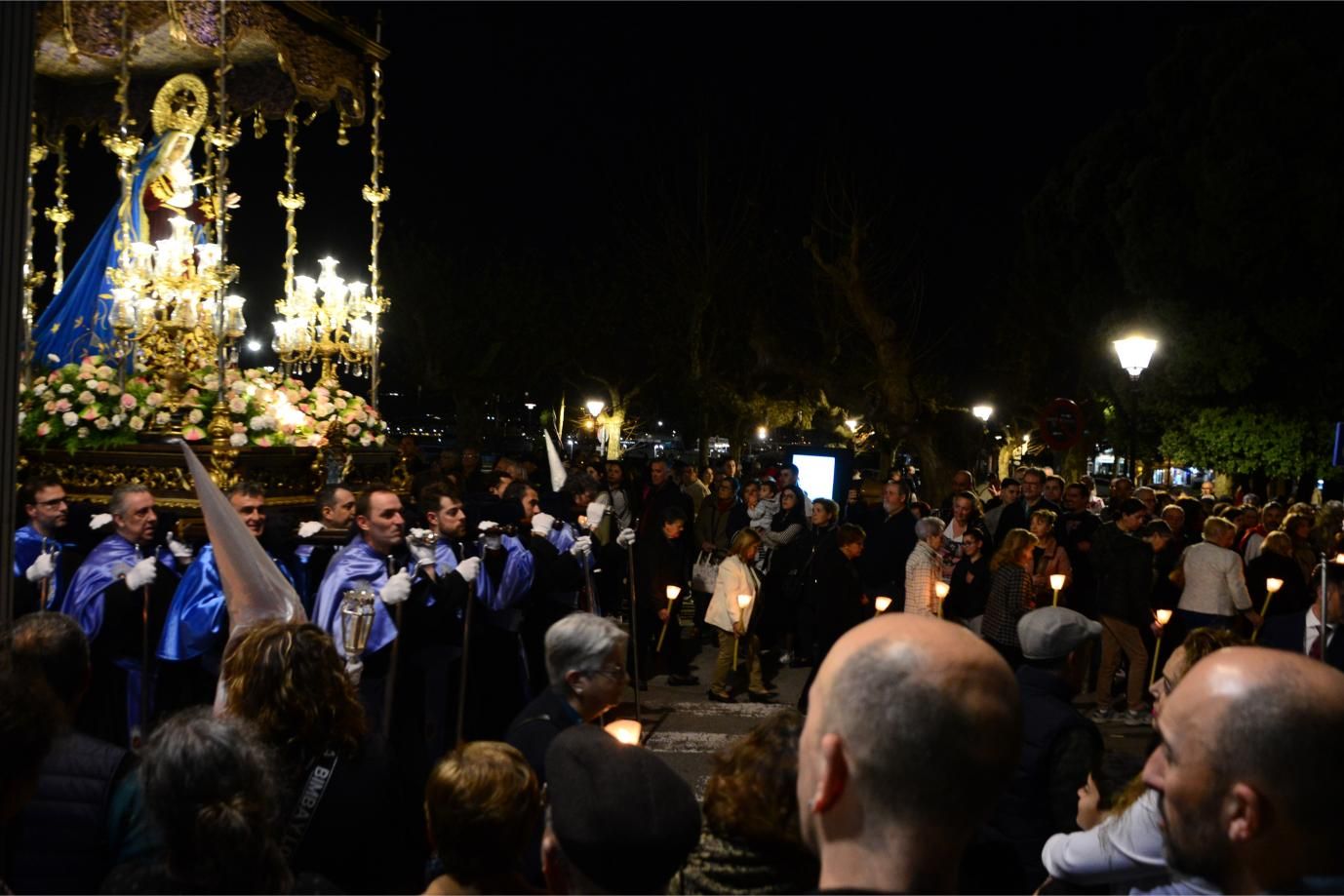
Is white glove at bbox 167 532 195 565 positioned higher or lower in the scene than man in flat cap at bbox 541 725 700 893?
higher

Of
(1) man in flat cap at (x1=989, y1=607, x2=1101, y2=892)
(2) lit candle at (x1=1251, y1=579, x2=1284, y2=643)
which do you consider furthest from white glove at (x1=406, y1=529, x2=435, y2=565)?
(2) lit candle at (x1=1251, y1=579, x2=1284, y2=643)

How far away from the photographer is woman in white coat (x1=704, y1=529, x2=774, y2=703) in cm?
1061

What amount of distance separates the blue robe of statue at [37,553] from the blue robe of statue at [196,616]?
1204 millimetres

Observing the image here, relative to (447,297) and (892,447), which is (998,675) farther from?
(447,297)

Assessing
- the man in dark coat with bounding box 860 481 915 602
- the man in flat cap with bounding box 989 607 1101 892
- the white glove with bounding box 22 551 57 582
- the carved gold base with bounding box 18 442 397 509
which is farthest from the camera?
the man in dark coat with bounding box 860 481 915 602

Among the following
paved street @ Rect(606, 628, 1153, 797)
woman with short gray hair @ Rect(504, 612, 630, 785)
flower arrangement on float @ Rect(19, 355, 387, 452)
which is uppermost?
flower arrangement on float @ Rect(19, 355, 387, 452)

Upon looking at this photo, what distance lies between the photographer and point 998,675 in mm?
1824

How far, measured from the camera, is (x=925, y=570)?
404 inches

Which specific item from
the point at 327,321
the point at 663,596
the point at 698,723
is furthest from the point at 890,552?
the point at 327,321

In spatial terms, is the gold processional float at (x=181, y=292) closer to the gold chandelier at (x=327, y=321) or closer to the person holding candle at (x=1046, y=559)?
the gold chandelier at (x=327, y=321)

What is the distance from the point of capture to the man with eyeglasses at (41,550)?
684cm

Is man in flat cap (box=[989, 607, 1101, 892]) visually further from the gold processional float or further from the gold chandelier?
the gold chandelier

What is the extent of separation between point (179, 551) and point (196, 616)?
805 millimetres

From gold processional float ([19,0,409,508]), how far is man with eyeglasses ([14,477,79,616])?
2.15 m
